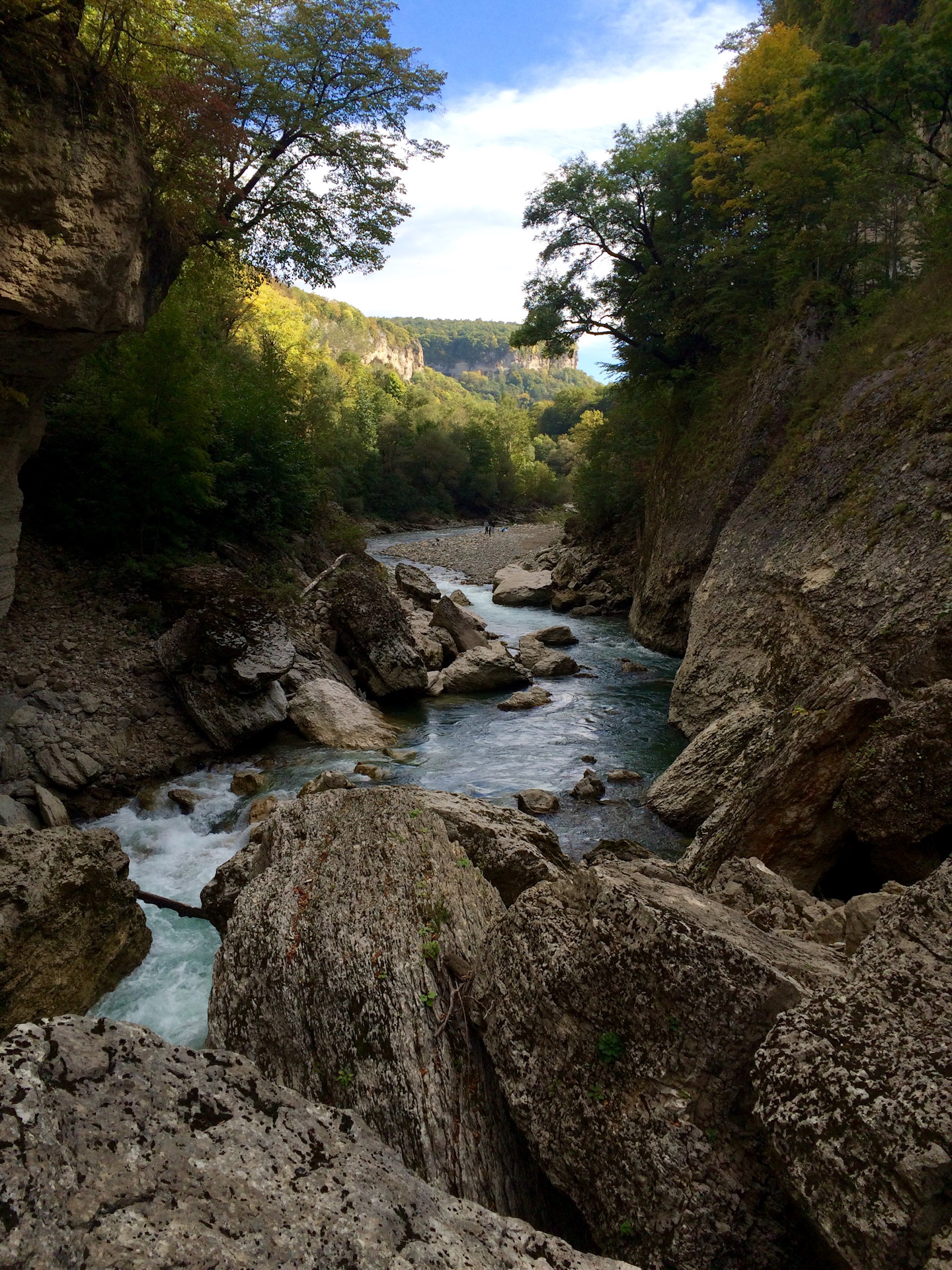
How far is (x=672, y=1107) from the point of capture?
306 cm

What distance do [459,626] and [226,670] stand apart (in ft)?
27.0

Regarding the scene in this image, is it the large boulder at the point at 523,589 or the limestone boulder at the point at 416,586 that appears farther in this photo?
the large boulder at the point at 523,589

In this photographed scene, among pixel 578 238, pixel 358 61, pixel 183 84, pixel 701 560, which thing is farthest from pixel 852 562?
pixel 578 238

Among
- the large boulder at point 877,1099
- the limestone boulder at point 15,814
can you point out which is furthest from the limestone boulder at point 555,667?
the large boulder at point 877,1099

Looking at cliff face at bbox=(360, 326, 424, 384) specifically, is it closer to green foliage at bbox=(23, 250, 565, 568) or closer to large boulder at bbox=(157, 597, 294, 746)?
green foliage at bbox=(23, 250, 565, 568)

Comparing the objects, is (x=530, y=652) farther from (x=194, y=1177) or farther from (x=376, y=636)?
(x=194, y=1177)

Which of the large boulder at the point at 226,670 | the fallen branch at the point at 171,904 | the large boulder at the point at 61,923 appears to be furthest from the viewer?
the large boulder at the point at 226,670

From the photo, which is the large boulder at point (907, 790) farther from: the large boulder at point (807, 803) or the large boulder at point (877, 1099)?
the large boulder at point (877, 1099)

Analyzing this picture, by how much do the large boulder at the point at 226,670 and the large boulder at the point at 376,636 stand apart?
2784 millimetres

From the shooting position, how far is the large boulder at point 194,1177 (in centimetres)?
175

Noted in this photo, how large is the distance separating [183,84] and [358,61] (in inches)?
271

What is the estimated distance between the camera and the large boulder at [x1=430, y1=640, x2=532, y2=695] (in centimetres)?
1562

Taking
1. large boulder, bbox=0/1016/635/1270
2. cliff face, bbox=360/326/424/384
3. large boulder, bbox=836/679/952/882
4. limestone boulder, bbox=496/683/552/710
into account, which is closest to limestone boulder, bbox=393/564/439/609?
limestone boulder, bbox=496/683/552/710

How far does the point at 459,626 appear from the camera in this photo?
1870 centimetres
